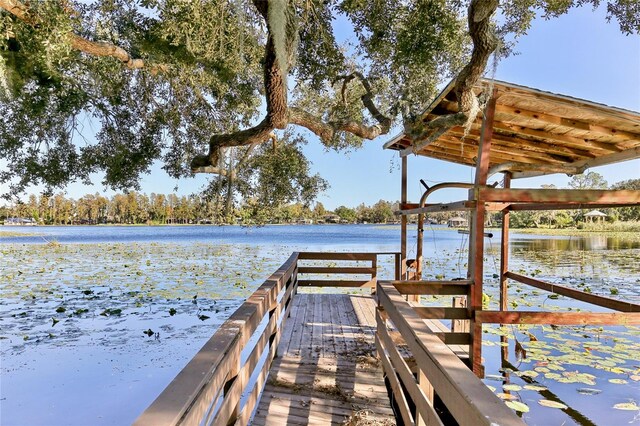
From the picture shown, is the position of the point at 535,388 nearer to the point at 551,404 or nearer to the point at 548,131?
the point at 551,404

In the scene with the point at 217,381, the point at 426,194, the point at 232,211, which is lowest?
the point at 217,381

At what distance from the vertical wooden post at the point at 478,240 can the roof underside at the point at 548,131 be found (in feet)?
0.97

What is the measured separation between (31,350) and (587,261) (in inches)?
772

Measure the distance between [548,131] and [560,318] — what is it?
2.14m

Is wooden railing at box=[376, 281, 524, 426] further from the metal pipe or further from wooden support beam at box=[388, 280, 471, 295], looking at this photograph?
the metal pipe

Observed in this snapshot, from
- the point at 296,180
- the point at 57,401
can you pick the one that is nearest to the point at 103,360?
the point at 57,401

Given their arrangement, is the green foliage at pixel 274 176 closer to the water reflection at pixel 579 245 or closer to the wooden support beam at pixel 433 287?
the wooden support beam at pixel 433 287

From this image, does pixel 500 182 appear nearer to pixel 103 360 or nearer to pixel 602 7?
pixel 602 7

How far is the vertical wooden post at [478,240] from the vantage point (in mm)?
3434

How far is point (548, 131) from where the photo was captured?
434 cm

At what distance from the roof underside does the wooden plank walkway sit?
2.62 meters

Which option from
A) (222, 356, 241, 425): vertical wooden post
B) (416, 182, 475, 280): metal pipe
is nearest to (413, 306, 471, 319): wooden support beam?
(416, 182, 475, 280): metal pipe

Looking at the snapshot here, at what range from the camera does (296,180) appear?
7719 millimetres

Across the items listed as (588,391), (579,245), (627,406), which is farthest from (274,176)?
(579,245)
